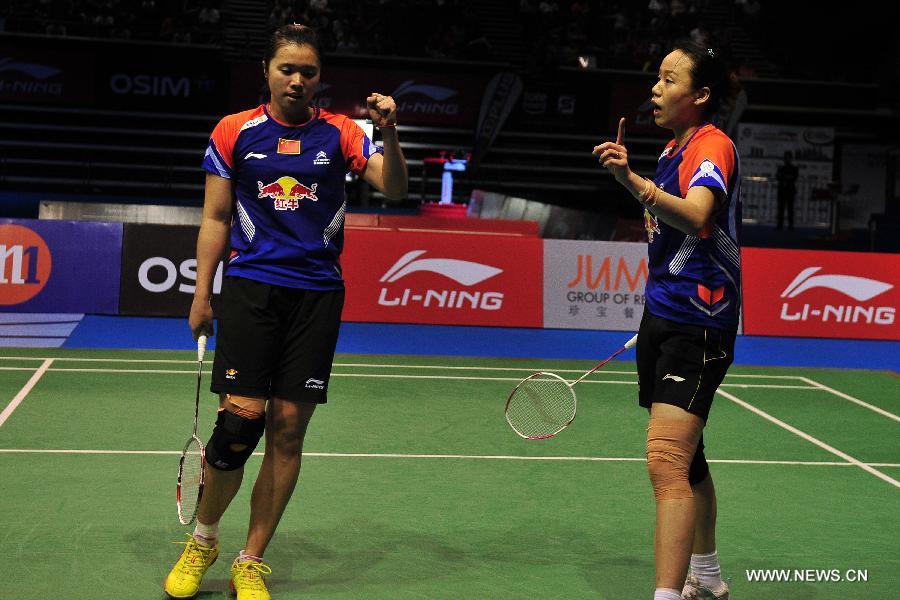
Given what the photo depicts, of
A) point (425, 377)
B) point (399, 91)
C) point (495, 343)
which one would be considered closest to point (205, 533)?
point (425, 377)

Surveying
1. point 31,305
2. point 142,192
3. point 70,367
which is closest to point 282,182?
point 70,367

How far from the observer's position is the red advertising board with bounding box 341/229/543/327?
1046 centimetres

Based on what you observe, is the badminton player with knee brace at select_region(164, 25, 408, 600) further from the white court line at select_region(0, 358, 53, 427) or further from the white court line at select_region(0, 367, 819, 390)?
the white court line at select_region(0, 367, 819, 390)

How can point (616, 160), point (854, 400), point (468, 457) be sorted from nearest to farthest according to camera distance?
1. point (616, 160)
2. point (468, 457)
3. point (854, 400)

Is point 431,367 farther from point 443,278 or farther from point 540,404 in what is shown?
point 540,404

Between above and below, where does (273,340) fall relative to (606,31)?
below

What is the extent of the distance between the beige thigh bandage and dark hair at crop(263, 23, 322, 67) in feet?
5.24

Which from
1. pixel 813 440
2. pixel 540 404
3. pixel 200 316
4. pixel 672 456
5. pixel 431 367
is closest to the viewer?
pixel 672 456

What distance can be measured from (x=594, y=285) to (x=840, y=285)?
8.03 ft

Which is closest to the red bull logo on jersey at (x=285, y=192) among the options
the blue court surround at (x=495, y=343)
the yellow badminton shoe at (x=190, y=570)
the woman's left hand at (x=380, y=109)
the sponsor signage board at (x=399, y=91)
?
the woman's left hand at (x=380, y=109)

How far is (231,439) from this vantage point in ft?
11.6

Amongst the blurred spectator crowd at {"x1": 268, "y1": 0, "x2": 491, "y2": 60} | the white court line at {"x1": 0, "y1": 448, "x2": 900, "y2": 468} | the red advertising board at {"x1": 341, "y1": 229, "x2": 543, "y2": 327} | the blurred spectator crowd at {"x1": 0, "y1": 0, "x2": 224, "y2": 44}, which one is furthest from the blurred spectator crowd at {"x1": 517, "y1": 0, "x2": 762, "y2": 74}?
the white court line at {"x1": 0, "y1": 448, "x2": 900, "y2": 468}

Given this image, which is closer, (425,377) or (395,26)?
(425,377)

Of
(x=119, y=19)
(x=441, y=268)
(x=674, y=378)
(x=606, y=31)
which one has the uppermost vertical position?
(x=606, y=31)
